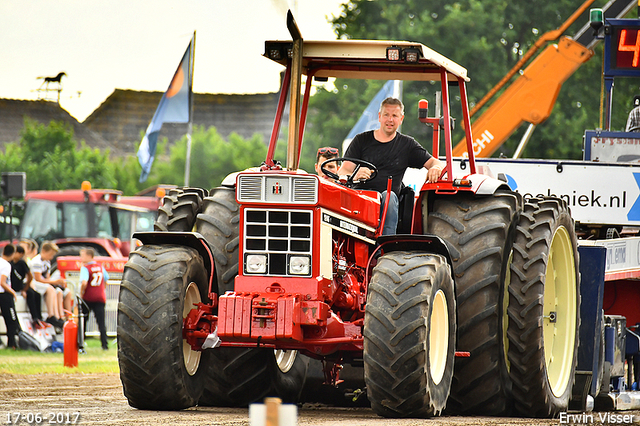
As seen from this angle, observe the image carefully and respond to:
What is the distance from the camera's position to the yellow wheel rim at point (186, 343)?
7.11m

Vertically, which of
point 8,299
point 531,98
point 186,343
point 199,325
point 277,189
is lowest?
point 8,299

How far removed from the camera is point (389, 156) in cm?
802

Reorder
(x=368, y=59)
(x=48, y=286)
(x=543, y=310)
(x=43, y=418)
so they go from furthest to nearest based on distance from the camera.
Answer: (x=48, y=286)
(x=543, y=310)
(x=368, y=59)
(x=43, y=418)

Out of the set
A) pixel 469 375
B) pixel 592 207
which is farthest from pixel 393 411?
pixel 592 207

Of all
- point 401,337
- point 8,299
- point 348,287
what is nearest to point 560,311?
point 348,287

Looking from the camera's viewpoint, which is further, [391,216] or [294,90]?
[391,216]

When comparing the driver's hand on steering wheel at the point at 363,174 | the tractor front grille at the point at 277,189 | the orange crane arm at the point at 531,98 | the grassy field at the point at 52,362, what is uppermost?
the orange crane arm at the point at 531,98

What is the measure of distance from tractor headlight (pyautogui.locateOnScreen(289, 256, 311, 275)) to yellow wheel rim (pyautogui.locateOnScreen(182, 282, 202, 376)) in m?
→ 0.75

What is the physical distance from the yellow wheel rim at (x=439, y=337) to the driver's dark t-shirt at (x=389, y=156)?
135 cm

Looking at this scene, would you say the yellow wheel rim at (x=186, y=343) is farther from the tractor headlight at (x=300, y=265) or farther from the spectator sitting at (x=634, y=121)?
the spectator sitting at (x=634, y=121)

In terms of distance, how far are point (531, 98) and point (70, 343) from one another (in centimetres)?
828

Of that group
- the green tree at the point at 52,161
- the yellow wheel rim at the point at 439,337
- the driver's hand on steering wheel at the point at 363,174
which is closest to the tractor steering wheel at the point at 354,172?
the driver's hand on steering wheel at the point at 363,174

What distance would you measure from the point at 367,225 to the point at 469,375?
127 cm

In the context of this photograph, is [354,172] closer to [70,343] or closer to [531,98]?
[70,343]
